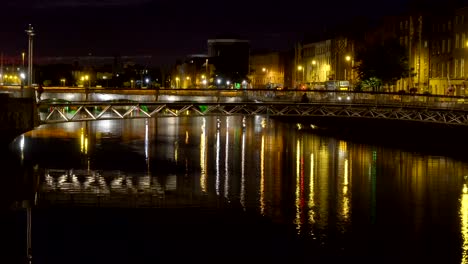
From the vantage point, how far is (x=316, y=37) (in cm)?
16838

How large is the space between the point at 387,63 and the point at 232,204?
63.1 metres

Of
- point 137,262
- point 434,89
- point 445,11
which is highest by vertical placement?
point 445,11

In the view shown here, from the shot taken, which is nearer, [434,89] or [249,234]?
[249,234]

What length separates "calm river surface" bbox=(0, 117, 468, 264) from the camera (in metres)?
34.1

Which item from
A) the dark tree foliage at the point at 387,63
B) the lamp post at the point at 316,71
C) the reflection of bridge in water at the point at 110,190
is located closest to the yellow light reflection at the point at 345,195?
the reflection of bridge in water at the point at 110,190

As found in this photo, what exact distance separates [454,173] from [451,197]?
9.13m

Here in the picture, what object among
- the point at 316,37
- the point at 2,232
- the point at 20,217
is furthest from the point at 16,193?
the point at 316,37

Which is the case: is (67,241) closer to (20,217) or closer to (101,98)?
(20,217)

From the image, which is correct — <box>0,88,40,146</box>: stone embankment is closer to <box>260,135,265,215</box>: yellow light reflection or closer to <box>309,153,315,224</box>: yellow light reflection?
<box>260,135,265,215</box>: yellow light reflection

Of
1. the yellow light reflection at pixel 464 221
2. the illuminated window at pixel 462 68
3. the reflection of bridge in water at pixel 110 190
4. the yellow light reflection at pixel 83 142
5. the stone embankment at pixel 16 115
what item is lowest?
the yellow light reflection at pixel 464 221

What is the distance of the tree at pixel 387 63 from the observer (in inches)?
4087

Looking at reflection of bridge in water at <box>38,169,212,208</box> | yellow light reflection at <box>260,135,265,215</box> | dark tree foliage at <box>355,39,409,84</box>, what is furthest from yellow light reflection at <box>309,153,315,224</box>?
dark tree foliage at <box>355,39,409,84</box>

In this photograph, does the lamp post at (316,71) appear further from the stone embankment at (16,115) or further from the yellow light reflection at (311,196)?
the stone embankment at (16,115)

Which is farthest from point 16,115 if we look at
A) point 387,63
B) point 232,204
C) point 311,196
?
point 387,63
